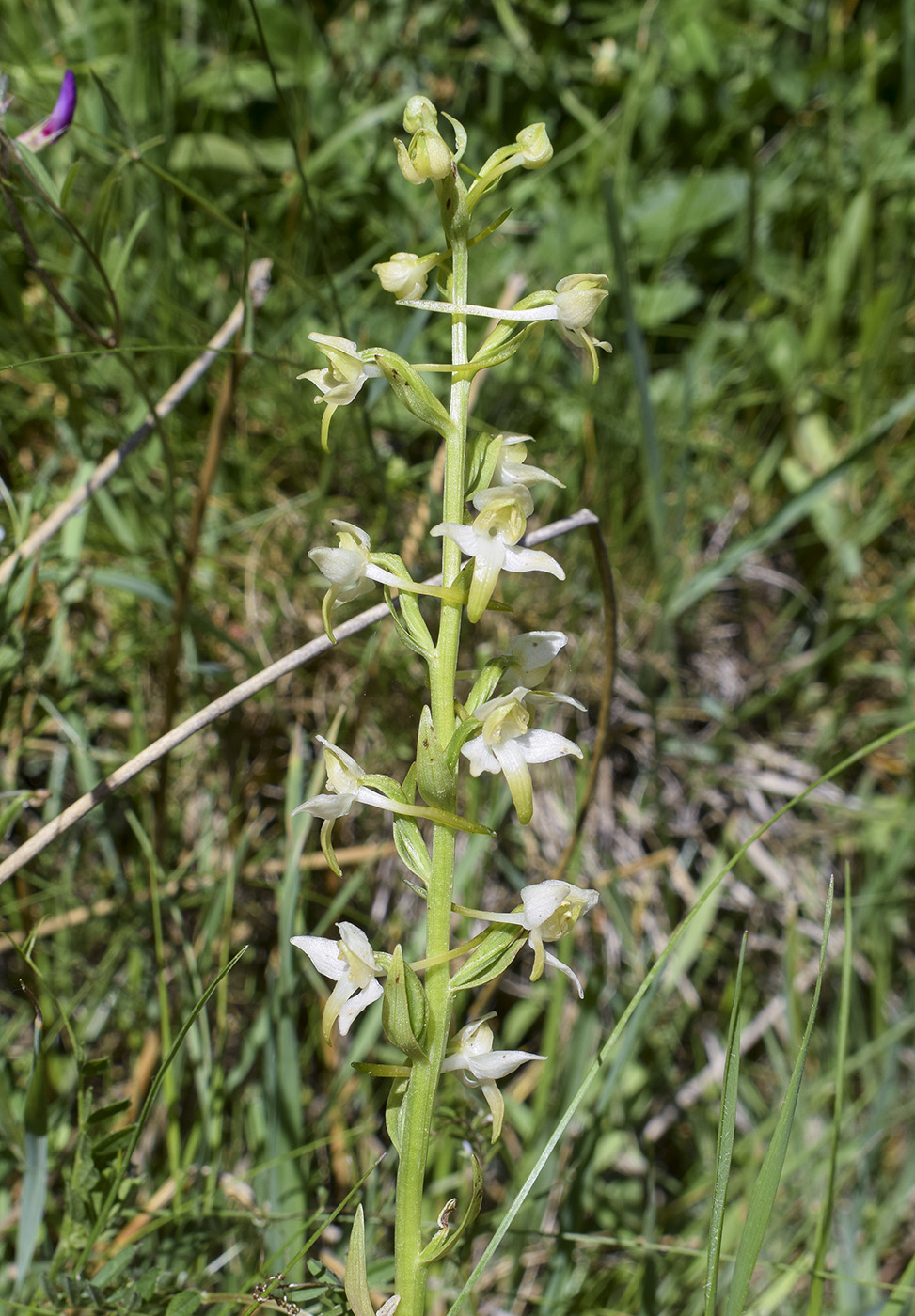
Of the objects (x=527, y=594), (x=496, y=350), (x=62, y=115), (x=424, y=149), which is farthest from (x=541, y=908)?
(x=62, y=115)

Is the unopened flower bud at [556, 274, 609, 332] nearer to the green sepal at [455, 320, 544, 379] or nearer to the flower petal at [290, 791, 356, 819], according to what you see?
the green sepal at [455, 320, 544, 379]

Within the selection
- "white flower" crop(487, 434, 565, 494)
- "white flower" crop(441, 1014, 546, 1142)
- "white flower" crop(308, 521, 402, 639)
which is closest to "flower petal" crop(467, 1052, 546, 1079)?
"white flower" crop(441, 1014, 546, 1142)

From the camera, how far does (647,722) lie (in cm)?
199

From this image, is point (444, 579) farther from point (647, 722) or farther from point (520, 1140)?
point (520, 1140)

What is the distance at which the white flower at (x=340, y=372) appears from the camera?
0.96 metres

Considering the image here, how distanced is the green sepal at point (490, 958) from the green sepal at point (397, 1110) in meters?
0.12

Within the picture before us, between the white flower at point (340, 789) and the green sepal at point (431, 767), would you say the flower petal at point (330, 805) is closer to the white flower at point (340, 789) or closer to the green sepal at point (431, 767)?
the white flower at point (340, 789)

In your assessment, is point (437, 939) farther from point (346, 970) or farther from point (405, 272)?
point (405, 272)

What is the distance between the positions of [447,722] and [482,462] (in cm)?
27

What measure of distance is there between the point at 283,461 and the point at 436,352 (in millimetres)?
403

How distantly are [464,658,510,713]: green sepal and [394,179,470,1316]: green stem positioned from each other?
36 mm

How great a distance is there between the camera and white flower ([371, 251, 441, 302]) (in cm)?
95

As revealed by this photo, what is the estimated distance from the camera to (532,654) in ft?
3.21

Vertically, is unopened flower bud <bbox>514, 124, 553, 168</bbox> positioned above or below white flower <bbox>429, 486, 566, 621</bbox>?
above
